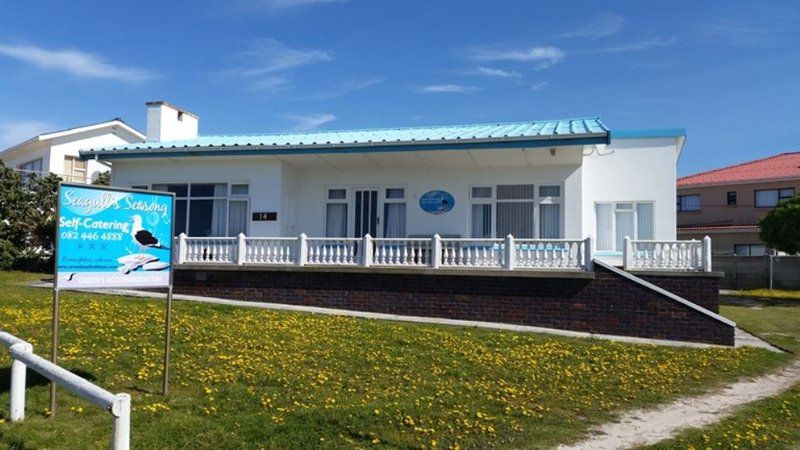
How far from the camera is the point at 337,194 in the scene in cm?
1953

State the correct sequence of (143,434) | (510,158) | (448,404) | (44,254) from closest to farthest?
1. (143,434)
2. (448,404)
3. (510,158)
4. (44,254)

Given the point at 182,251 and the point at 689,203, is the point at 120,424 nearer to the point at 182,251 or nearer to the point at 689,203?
the point at 182,251

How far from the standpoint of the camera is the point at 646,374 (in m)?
9.77

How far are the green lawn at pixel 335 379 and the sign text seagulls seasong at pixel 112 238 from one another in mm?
1256

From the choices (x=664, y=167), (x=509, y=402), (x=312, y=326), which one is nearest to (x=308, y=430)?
(x=509, y=402)

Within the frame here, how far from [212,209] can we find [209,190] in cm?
58

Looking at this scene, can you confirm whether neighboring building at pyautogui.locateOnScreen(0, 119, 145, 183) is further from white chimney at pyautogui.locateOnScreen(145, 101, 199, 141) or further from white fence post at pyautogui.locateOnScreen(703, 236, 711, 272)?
white fence post at pyautogui.locateOnScreen(703, 236, 711, 272)

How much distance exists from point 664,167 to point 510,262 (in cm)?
647

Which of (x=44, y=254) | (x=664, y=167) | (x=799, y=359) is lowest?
(x=799, y=359)

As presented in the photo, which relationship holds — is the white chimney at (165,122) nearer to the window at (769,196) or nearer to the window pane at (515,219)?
the window pane at (515,219)

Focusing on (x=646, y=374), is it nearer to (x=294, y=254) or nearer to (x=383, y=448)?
(x=383, y=448)

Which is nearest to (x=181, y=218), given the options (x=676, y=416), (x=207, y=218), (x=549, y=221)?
(x=207, y=218)

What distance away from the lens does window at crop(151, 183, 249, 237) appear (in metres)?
18.9

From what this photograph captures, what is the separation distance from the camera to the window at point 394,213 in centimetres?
1898
